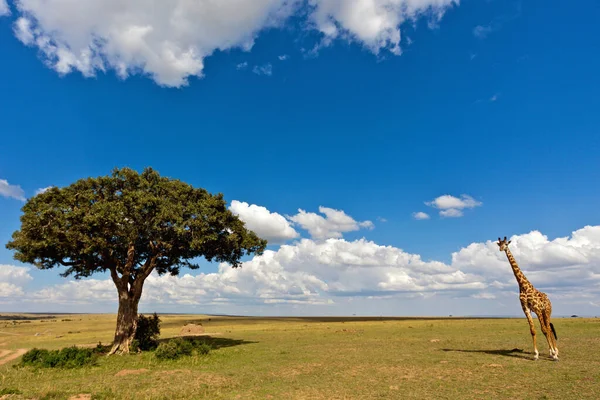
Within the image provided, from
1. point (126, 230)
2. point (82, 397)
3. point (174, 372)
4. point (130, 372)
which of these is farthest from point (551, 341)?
point (126, 230)

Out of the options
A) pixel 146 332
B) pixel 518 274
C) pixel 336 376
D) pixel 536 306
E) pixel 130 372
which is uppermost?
pixel 518 274

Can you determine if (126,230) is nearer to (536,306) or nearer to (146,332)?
(146,332)

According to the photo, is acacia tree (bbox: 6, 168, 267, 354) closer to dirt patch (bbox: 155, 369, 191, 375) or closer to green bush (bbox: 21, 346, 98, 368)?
green bush (bbox: 21, 346, 98, 368)

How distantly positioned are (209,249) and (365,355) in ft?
59.4

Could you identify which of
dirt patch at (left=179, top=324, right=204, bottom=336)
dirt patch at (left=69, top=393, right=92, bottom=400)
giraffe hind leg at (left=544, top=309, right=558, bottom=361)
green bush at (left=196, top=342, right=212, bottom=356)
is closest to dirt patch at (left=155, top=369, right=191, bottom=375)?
dirt patch at (left=69, top=393, right=92, bottom=400)

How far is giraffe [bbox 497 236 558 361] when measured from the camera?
922 inches

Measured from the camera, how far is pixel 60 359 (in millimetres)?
26797

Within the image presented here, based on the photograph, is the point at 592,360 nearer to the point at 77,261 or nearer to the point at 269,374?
the point at 269,374

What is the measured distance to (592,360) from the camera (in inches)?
891

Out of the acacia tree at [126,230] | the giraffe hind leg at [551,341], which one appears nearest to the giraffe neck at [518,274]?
the giraffe hind leg at [551,341]

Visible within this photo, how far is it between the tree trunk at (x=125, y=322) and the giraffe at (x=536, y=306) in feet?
106

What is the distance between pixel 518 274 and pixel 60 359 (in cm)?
3468

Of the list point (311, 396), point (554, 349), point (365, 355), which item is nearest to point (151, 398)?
point (311, 396)

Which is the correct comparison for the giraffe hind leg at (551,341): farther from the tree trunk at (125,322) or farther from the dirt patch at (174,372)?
the tree trunk at (125,322)
